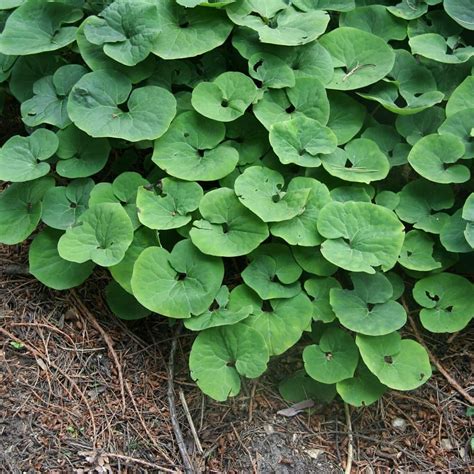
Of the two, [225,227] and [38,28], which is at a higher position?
[38,28]

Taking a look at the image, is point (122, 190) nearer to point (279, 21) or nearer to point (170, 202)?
point (170, 202)

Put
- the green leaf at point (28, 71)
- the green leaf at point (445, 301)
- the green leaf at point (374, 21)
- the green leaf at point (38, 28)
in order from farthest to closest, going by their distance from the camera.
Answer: the green leaf at point (374, 21) → the green leaf at point (28, 71) → the green leaf at point (38, 28) → the green leaf at point (445, 301)

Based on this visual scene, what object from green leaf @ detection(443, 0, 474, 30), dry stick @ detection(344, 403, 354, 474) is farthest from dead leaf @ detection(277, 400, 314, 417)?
green leaf @ detection(443, 0, 474, 30)

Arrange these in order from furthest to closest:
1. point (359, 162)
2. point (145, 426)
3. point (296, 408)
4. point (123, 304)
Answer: point (359, 162)
point (123, 304)
point (296, 408)
point (145, 426)

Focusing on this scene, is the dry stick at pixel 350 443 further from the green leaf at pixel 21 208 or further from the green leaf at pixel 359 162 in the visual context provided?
the green leaf at pixel 21 208

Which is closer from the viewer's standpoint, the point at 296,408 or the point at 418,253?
the point at 296,408

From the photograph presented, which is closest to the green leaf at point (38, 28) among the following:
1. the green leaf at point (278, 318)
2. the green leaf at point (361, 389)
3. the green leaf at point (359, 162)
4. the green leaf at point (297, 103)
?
the green leaf at point (297, 103)

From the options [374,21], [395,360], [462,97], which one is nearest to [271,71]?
[374,21]
